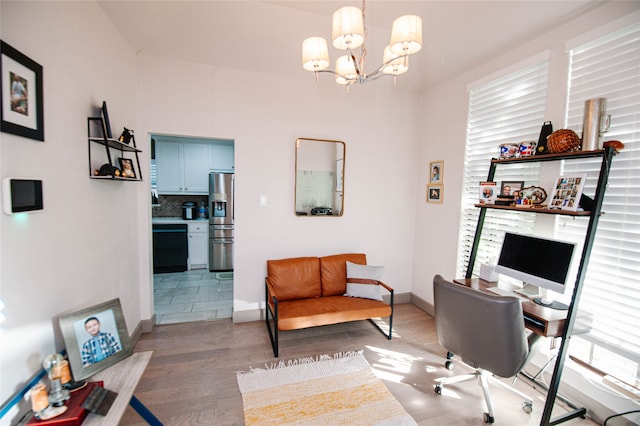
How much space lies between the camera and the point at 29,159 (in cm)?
136

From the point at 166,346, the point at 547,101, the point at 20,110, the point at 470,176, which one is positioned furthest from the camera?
the point at 470,176

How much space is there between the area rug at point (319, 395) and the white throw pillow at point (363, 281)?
2.38ft

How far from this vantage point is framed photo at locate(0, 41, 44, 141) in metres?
1.19

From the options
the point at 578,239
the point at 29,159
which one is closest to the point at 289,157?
the point at 29,159

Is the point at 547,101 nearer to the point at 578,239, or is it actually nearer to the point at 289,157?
the point at 578,239

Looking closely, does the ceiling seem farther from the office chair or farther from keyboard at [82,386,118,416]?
keyboard at [82,386,118,416]

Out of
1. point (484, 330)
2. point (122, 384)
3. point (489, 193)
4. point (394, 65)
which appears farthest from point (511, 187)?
point (122, 384)

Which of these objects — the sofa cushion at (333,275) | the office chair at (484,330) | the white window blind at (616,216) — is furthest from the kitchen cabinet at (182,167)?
the white window blind at (616,216)

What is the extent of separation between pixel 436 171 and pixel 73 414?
12.3 feet

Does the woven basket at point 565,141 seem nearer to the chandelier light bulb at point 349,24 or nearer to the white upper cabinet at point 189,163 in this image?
the chandelier light bulb at point 349,24

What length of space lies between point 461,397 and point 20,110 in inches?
128

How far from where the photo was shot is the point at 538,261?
2.16 metres

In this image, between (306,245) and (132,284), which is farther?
(306,245)

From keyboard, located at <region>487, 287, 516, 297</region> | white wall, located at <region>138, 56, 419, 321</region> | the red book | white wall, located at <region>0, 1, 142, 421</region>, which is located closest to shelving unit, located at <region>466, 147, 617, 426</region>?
keyboard, located at <region>487, 287, 516, 297</region>
